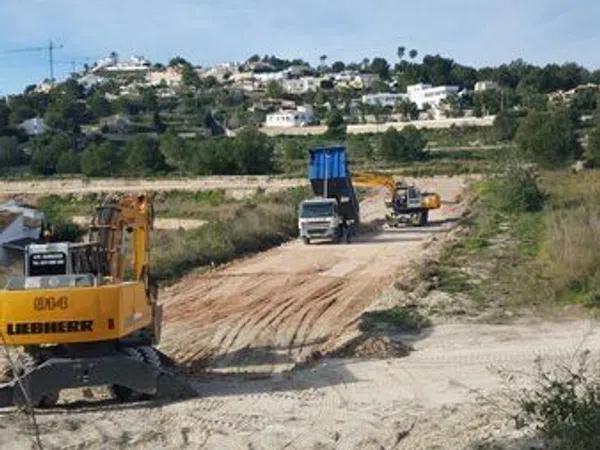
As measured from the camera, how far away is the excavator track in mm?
13227

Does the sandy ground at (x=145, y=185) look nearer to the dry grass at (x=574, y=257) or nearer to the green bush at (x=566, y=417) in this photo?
the dry grass at (x=574, y=257)

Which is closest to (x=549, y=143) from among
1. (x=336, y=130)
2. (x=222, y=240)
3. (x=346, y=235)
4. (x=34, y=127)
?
(x=346, y=235)

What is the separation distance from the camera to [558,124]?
2862 inches

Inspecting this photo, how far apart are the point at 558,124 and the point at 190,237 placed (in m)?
43.8

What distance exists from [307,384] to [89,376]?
3.40 m

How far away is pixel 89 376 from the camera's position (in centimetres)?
1331

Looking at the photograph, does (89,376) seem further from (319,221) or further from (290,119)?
(290,119)

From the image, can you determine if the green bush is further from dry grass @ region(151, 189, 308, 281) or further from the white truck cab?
the white truck cab

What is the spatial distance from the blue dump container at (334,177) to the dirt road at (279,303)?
355 cm

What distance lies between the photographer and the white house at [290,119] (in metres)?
165

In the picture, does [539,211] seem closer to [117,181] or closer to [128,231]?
[128,231]

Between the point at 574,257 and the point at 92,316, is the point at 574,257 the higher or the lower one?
the lower one

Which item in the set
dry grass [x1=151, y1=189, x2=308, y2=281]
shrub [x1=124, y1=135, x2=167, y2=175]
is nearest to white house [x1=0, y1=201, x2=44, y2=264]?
dry grass [x1=151, y1=189, x2=308, y2=281]

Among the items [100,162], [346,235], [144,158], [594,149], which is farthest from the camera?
[100,162]
